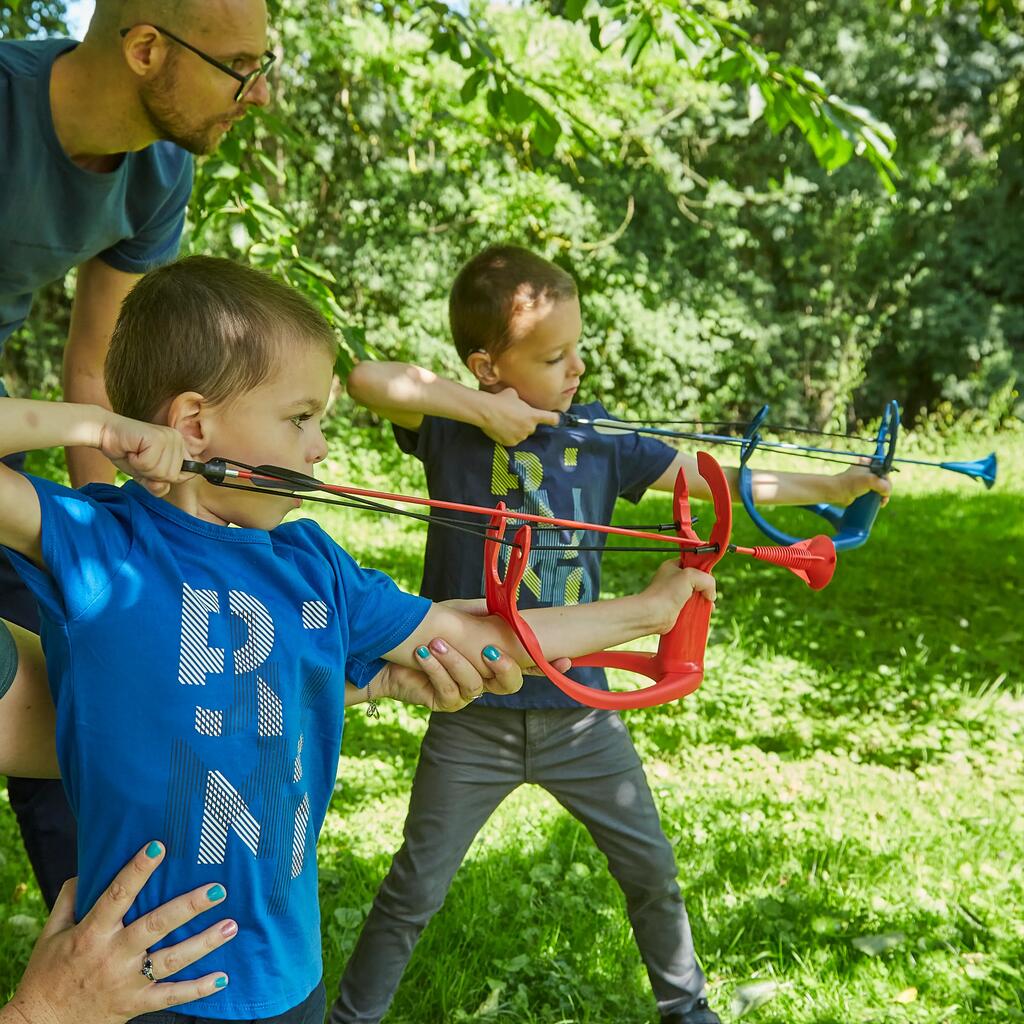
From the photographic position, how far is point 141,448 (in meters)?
1.21

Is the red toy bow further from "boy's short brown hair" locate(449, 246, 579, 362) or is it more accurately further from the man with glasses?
the man with glasses

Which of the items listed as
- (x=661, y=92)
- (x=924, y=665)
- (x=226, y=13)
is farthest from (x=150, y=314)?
(x=661, y=92)

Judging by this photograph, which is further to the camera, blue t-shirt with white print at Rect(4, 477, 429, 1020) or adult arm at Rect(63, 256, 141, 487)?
adult arm at Rect(63, 256, 141, 487)

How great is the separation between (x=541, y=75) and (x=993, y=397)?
7.30 meters

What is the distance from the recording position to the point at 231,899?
1.29 meters

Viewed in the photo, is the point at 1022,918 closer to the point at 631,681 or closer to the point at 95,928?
the point at 631,681

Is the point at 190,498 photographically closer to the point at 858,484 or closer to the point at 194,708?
the point at 194,708

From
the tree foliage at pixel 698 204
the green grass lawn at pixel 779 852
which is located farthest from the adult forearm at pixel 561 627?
the tree foliage at pixel 698 204

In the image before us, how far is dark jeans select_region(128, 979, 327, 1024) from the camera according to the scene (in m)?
1.27

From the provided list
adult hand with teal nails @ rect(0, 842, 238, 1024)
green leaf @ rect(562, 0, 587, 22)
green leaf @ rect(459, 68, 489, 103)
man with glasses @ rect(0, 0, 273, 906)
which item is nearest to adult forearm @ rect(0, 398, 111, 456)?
adult hand with teal nails @ rect(0, 842, 238, 1024)

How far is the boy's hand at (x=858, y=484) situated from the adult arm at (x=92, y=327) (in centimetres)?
155

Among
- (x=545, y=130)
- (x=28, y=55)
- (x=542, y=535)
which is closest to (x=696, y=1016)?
(x=542, y=535)

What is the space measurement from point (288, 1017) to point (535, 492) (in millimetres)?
1146

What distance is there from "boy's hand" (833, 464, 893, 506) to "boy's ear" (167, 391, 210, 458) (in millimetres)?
1462
